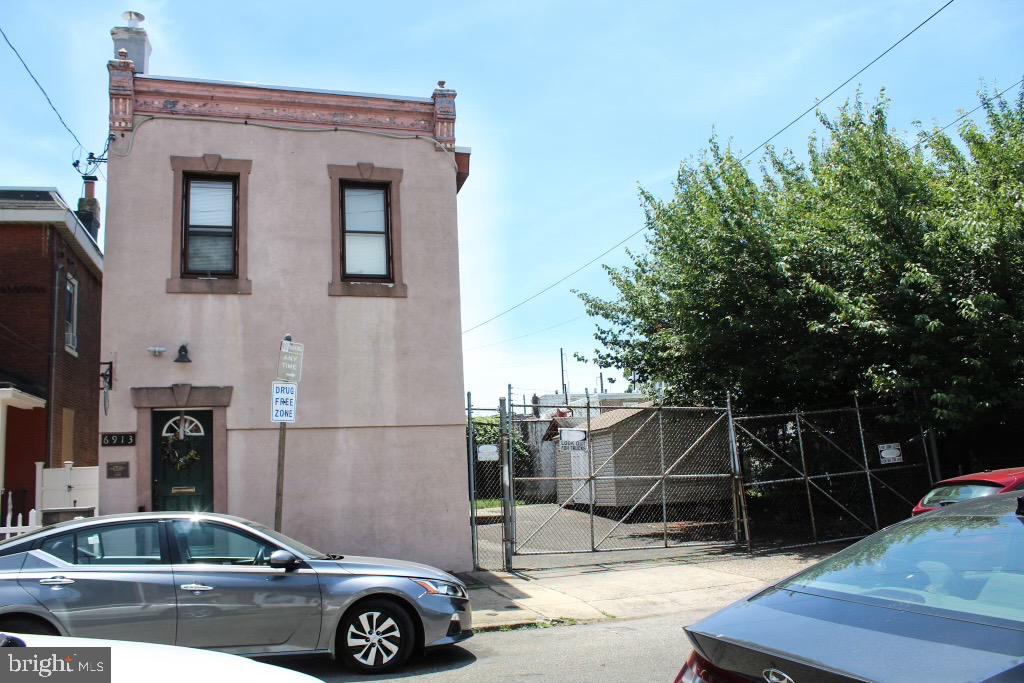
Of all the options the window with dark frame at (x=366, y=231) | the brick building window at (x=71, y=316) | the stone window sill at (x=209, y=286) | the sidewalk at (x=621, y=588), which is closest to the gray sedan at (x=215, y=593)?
the sidewalk at (x=621, y=588)

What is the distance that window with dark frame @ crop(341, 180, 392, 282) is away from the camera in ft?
39.6

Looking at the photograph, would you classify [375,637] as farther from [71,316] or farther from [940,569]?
[71,316]

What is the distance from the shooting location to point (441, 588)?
7.12m

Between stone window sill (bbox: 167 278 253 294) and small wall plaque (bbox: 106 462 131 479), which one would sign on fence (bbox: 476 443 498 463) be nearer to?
stone window sill (bbox: 167 278 253 294)

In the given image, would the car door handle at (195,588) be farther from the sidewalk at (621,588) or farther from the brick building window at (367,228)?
the brick building window at (367,228)

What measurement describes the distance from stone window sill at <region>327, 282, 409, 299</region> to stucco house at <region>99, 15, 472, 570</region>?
1.2 inches

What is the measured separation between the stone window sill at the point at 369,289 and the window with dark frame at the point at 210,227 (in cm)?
140

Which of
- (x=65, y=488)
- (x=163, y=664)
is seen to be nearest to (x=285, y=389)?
(x=65, y=488)

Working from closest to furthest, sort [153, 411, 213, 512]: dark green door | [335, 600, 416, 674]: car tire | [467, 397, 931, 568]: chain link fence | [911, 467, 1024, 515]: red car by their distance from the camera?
1. [335, 600, 416, 674]: car tire
2. [911, 467, 1024, 515]: red car
3. [153, 411, 213, 512]: dark green door
4. [467, 397, 931, 568]: chain link fence

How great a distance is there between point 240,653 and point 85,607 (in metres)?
1.21

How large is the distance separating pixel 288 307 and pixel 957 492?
9.27m

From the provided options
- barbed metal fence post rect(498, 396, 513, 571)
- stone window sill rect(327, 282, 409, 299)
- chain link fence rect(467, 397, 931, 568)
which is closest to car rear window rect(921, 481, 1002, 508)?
chain link fence rect(467, 397, 931, 568)

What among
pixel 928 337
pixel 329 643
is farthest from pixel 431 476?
pixel 928 337

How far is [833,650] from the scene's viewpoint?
9.27ft
